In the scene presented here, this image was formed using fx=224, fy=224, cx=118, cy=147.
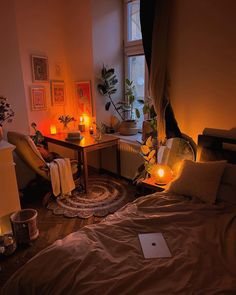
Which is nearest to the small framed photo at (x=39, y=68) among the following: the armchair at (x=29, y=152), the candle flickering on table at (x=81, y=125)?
the candle flickering on table at (x=81, y=125)

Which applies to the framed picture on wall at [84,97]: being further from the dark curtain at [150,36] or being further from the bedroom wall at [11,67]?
the dark curtain at [150,36]

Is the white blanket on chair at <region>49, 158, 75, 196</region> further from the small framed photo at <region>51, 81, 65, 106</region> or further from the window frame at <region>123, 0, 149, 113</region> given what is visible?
the window frame at <region>123, 0, 149, 113</region>

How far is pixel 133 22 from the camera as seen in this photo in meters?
3.46

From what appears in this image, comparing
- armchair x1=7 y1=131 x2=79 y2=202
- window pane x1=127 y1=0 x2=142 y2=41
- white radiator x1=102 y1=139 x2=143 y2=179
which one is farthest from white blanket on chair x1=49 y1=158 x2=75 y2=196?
window pane x1=127 y1=0 x2=142 y2=41

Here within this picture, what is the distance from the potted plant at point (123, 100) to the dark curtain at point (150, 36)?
2.70ft

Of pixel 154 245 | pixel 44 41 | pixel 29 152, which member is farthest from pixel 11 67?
pixel 154 245

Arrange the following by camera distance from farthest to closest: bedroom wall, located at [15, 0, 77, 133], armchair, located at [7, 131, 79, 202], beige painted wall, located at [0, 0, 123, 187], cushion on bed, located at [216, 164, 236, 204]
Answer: bedroom wall, located at [15, 0, 77, 133]
beige painted wall, located at [0, 0, 123, 187]
armchair, located at [7, 131, 79, 202]
cushion on bed, located at [216, 164, 236, 204]

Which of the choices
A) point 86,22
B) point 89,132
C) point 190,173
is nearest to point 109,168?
point 89,132

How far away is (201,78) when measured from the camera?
7.73ft

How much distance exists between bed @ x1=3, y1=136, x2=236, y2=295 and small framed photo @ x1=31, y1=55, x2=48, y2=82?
2.72m

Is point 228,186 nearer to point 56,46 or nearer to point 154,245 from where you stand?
point 154,245

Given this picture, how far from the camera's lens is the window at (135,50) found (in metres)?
3.37

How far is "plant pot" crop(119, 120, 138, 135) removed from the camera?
353 centimetres

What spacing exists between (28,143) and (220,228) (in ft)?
6.76
